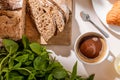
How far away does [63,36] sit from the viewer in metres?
1.17

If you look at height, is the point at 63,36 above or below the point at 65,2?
below

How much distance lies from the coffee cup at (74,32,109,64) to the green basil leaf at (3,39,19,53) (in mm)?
190

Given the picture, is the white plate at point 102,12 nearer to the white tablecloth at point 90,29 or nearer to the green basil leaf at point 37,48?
the white tablecloth at point 90,29

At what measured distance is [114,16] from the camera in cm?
115

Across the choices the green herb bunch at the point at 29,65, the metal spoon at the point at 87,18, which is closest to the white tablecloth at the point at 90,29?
the metal spoon at the point at 87,18

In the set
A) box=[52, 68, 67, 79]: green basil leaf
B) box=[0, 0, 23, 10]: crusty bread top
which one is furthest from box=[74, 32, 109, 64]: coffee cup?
box=[0, 0, 23, 10]: crusty bread top

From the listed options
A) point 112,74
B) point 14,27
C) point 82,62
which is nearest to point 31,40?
point 14,27

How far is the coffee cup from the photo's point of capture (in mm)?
1133

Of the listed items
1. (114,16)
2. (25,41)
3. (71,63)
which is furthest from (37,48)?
(114,16)

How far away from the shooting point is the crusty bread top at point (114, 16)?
1.15 metres

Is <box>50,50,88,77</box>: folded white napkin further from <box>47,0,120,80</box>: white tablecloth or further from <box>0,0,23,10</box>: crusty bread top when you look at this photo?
<box>0,0,23,10</box>: crusty bread top

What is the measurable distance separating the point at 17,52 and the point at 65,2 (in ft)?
0.74

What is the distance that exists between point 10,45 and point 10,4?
Answer: 0.46ft

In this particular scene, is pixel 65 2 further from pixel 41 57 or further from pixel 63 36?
pixel 41 57
